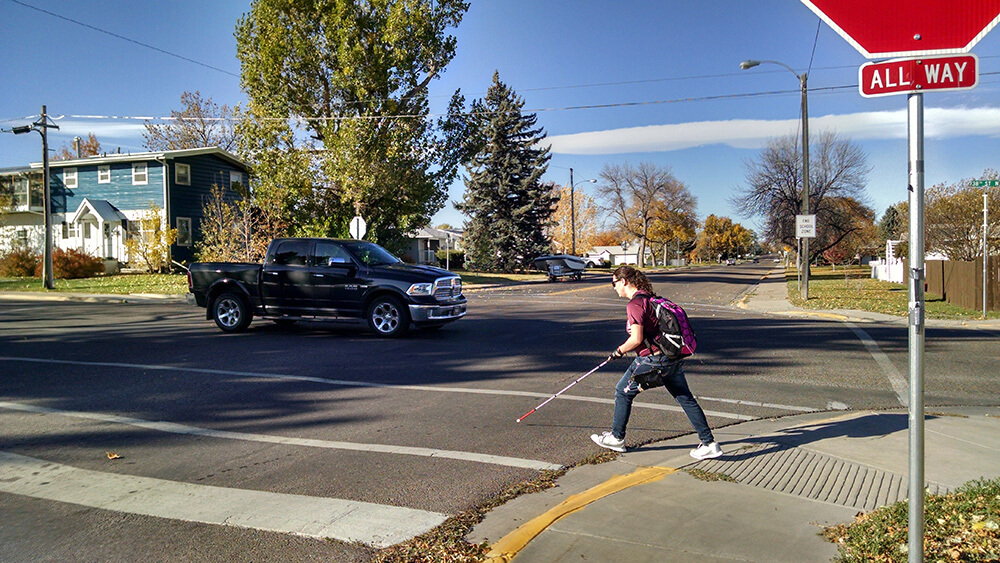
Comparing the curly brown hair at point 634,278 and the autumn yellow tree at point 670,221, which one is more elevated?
the autumn yellow tree at point 670,221

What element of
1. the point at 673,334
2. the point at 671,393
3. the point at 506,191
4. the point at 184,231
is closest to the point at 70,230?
the point at 184,231

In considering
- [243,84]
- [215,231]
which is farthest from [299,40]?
[215,231]

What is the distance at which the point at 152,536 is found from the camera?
4.44 metres

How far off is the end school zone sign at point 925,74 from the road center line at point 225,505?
3.60 m

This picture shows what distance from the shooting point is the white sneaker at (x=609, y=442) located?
617 cm

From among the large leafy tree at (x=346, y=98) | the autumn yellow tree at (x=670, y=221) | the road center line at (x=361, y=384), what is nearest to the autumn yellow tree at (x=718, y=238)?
the autumn yellow tree at (x=670, y=221)

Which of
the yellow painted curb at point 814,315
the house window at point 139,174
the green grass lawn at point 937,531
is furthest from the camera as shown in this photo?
the house window at point 139,174

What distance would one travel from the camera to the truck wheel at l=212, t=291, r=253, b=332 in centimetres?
1483

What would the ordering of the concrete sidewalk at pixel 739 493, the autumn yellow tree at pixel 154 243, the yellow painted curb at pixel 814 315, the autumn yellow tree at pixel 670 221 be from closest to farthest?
the concrete sidewalk at pixel 739 493 < the yellow painted curb at pixel 814 315 < the autumn yellow tree at pixel 154 243 < the autumn yellow tree at pixel 670 221

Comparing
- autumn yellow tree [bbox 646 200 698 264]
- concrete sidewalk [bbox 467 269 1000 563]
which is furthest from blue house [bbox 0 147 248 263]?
autumn yellow tree [bbox 646 200 698 264]

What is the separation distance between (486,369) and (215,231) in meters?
24.7

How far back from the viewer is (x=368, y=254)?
572 inches

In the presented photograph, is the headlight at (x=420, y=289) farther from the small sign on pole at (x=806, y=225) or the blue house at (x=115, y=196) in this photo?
the blue house at (x=115, y=196)

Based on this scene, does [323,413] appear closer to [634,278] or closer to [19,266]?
[634,278]
